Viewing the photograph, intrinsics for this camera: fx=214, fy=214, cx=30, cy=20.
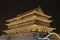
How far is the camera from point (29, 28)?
2529 millimetres

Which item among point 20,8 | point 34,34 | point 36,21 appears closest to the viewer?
point 34,34

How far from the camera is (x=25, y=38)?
2486mm

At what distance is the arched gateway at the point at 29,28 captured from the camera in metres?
2.48

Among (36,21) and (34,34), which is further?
(36,21)

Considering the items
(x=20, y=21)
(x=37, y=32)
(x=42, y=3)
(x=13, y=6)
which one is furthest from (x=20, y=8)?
(x=37, y=32)

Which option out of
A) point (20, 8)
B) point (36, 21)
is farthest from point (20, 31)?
point (20, 8)

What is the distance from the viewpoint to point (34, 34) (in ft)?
8.04

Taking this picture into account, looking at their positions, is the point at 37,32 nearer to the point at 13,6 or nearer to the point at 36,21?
the point at 36,21

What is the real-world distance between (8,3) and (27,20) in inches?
60.2

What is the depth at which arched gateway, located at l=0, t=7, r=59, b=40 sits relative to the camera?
8.14 ft

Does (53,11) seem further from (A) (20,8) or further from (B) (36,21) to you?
(B) (36,21)

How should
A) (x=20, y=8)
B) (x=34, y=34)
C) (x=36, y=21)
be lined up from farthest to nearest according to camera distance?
1. (x=20, y=8)
2. (x=36, y=21)
3. (x=34, y=34)

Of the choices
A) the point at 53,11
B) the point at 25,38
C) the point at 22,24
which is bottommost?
the point at 25,38

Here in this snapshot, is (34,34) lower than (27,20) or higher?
lower
